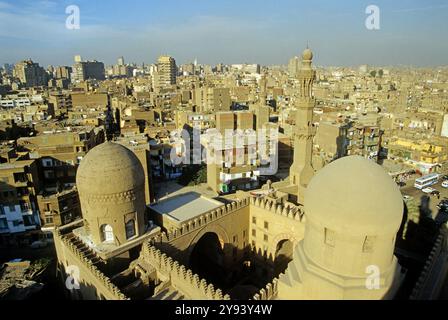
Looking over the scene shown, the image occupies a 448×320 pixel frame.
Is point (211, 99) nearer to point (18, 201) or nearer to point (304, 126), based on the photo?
point (304, 126)

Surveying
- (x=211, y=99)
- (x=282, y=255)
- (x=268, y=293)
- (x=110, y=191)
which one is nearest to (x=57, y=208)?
(x=110, y=191)

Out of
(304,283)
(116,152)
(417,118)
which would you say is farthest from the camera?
(417,118)

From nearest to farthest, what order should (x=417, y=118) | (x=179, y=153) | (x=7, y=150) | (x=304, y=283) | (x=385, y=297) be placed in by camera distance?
(x=385, y=297) < (x=304, y=283) < (x=7, y=150) < (x=179, y=153) < (x=417, y=118)

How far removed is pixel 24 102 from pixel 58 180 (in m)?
56.8

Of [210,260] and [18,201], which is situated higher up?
[18,201]

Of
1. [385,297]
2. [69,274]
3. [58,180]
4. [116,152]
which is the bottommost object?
[69,274]

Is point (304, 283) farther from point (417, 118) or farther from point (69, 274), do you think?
point (417, 118)

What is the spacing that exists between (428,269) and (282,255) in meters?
10.7

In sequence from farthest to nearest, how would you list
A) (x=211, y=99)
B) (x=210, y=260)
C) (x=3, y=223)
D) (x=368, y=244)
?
(x=211, y=99) → (x=3, y=223) → (x=210, y=260) → (x=368, y=244)

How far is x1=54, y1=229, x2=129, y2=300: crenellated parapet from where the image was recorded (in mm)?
14872

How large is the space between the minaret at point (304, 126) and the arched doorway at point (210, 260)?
802cm

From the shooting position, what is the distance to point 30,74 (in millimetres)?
131625
